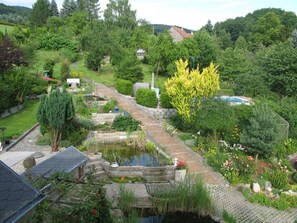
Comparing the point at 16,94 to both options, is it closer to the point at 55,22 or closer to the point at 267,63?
the point at 267,63

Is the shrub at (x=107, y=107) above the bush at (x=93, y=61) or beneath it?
beneath

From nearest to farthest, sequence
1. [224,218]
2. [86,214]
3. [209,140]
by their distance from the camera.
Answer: [86,214] → [224,218] → [209,140]

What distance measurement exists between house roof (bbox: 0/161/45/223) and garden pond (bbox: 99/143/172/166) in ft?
29.3

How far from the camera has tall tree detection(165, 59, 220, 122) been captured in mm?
16828

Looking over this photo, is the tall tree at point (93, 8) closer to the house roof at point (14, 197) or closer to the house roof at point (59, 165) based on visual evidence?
the house roof at point (59, 165)

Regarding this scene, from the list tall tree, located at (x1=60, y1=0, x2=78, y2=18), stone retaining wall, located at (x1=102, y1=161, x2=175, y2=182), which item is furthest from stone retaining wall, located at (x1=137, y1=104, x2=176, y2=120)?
tall tree, located at (x1=60, y1=0, x2=78, y2=18)

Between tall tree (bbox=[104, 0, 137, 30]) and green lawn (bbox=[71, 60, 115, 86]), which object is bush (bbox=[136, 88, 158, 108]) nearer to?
green lawn (bbox=[71, 60, 115, 86])

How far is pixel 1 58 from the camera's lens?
798 inches

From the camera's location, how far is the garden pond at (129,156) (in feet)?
45.6

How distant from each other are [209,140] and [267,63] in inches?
548

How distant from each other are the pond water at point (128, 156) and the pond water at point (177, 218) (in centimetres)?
355

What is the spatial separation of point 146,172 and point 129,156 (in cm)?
240

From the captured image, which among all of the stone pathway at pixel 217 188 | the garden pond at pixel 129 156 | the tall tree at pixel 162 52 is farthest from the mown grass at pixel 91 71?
the garden pond at pixel 129 156

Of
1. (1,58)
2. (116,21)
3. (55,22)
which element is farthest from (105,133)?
(55,22)
